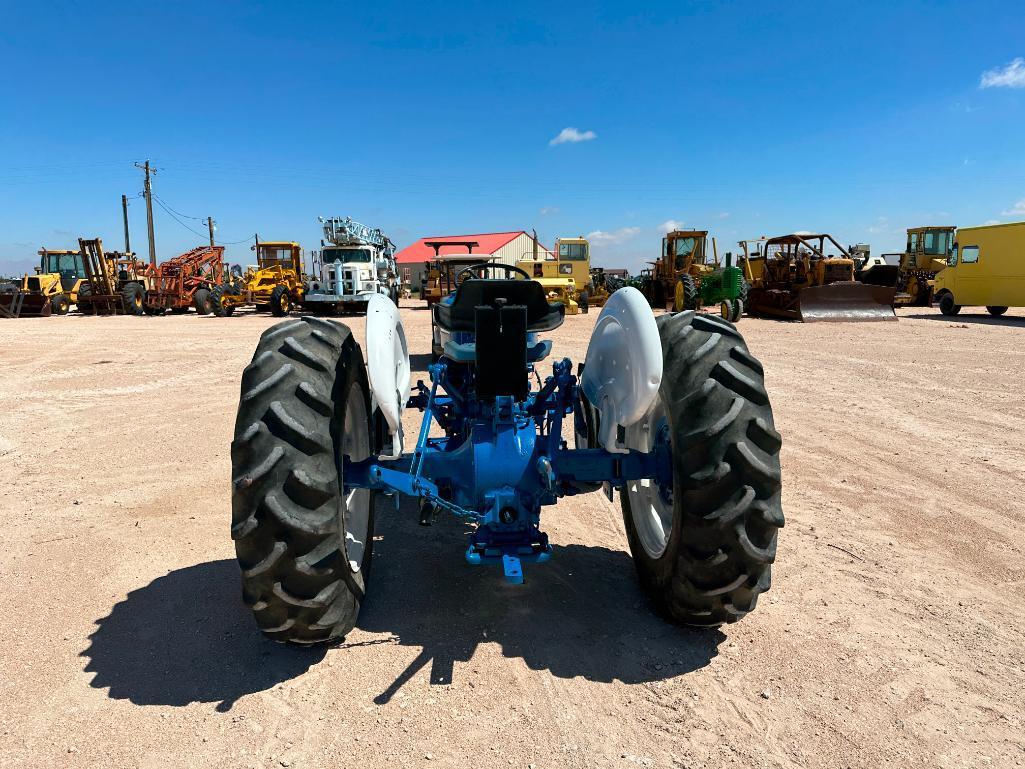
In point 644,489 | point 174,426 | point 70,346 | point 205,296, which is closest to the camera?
point 644,489

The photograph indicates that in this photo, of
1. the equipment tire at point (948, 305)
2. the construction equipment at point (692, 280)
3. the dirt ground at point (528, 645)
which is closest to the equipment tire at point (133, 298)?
the construction equipment at point (692, 280)

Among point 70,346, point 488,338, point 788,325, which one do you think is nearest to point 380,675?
point 488,338

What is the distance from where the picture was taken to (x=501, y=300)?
2.92 metres

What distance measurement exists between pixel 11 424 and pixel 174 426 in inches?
68.1

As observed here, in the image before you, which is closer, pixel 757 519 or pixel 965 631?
pixel 757 519

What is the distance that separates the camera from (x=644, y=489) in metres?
3.32

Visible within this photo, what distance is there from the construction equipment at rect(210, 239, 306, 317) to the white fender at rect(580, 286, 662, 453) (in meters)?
20.2

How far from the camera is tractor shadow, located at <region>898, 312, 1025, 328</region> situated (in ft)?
54.6

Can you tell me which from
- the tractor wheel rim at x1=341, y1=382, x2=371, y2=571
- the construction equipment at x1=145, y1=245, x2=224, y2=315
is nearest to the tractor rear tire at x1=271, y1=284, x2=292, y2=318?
the construction equipment at x1=145, y1=245, x2=224, y2=315

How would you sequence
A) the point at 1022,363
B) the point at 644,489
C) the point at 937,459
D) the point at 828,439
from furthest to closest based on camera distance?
the point at 1022,363
the point at 828,439
the point at 937,459
the point at 644,489

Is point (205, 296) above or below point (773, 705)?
above

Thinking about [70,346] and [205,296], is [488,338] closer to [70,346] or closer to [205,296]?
[70,346]

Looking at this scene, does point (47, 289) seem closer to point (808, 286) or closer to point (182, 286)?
point (182, 286)

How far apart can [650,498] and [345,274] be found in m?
19.1
